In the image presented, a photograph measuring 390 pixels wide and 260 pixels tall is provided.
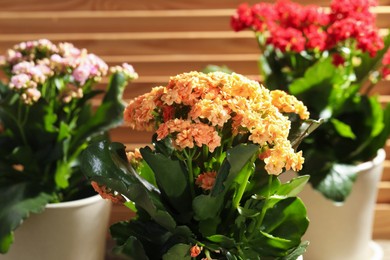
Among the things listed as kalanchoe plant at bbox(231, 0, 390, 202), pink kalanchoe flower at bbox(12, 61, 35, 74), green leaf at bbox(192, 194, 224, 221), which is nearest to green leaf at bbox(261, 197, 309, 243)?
green leaf at bbox(192, 194, 224, 221)

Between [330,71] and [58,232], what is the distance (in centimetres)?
74

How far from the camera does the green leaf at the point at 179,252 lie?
127cm

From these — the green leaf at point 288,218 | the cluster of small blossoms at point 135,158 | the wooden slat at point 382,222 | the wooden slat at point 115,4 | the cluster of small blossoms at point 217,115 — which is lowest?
the wooden slat at point 382,222

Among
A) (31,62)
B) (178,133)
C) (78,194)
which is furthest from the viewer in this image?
(78,194)

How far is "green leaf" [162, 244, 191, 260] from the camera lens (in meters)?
1.27

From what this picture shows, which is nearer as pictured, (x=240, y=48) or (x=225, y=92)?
(x=225, y=92)

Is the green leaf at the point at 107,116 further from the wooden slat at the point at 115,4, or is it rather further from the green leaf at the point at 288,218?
the green leaf at the point at 288,218

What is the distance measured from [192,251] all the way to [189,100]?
226 mm

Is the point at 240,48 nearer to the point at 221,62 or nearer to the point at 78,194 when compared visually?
the point at 221,62

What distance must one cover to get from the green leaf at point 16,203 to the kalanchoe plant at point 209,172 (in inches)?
20.4

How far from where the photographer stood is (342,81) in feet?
6.74

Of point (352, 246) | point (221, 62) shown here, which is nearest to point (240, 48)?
point (221, 62)

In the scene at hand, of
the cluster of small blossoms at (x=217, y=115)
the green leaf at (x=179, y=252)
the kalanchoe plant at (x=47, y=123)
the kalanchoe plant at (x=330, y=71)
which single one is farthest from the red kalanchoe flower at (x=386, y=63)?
the green leaf at (x=179, y=252)

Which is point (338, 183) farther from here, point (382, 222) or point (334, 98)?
point (382, 222)
